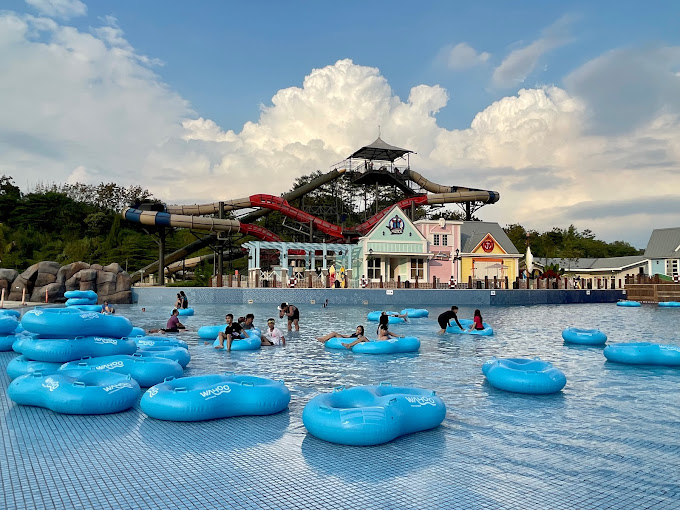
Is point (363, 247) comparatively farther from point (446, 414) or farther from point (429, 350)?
point (446, 414)

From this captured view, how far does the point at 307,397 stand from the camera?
7.67 m

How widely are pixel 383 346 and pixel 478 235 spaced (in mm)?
33292

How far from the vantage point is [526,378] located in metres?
8.10

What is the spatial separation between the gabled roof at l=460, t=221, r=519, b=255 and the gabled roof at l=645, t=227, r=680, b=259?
17138 mm

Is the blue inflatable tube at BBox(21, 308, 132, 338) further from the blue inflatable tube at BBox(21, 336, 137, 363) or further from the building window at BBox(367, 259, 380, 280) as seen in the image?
the building window at BBox(367, 259, 380, 280)

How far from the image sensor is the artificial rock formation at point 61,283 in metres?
28.1

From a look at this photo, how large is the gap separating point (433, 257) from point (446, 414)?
34.9 m

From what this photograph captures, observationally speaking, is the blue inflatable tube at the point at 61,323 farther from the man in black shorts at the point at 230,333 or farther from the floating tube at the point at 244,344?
the floating tube at the point at 244,344

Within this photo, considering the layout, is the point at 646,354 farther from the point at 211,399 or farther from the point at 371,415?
the point at 211,399

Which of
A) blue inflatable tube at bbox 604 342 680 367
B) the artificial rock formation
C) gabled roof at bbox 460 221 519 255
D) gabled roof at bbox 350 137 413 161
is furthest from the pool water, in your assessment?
gabled roof at bbox 350 137 413 161

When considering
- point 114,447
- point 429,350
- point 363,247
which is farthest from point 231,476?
point 363,247

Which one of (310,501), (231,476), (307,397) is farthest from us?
(307,397)

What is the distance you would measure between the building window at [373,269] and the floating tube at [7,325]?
29.1m

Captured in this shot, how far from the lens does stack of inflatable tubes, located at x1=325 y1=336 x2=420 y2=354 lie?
11.9m
